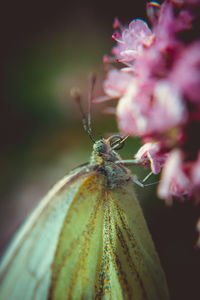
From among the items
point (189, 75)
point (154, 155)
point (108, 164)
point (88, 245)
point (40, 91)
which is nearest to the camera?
point (189, 75)

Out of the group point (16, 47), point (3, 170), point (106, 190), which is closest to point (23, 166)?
point (3, 170)

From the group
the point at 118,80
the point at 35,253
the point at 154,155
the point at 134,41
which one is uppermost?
the point at 134,41

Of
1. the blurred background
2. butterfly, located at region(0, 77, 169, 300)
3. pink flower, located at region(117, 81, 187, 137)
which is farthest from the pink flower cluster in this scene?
the blurred background

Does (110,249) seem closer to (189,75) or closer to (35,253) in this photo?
(35,253)

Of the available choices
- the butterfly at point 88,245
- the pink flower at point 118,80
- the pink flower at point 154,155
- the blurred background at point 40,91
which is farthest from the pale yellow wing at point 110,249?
the blurred background at point 40,91

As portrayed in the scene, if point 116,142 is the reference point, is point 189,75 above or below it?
below

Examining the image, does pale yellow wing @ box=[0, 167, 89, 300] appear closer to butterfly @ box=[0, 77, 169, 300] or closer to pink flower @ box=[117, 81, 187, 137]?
butterfly @ box=[0, 77, 169, 300]

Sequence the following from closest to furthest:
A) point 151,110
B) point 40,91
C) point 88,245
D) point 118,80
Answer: point 151,110, point 118,80, point 88,245, point 40,91

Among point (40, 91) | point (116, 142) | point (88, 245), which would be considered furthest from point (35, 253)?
point (40, 91)
